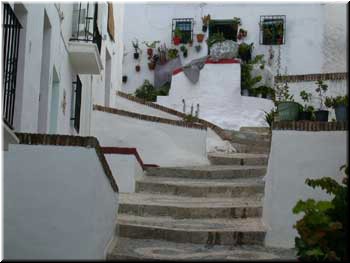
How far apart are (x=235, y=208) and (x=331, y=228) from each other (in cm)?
300

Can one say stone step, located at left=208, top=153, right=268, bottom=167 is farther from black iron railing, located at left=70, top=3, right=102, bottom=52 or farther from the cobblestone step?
black iron railing, located at left=70, top=3, right=102, bottom=52

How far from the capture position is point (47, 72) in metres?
9.30

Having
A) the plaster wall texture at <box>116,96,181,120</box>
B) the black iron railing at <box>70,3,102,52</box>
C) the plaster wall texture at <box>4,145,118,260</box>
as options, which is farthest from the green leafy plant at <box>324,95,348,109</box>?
the plaster wall texture at <box>116,96,181,120</box>

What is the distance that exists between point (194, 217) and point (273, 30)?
14.6m

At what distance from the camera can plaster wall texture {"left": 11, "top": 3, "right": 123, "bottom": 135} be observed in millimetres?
7477

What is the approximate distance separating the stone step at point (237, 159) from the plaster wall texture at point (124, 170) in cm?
294

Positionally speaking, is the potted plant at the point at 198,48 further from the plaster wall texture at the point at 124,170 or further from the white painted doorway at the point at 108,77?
the plaster wall texture at the point at 124,170

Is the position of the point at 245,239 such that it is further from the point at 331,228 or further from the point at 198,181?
the point at 198,181

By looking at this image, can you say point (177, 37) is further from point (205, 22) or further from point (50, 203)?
point (50, 203)

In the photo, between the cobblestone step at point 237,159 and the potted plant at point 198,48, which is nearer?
the cobblestone step at point 237,159

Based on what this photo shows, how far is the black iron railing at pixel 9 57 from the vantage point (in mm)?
6141

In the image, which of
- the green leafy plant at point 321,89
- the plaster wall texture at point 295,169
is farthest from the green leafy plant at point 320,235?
the green leafy plant at point 321,89

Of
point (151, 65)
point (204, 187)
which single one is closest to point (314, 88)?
point (204, 187)

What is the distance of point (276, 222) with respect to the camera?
277 inches
